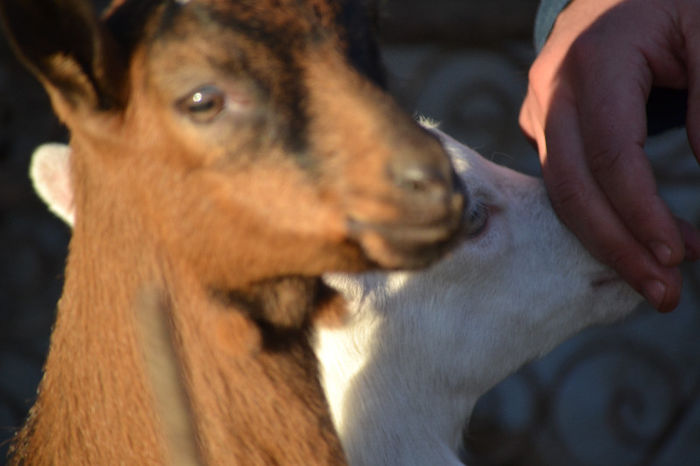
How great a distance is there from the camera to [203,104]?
934mm

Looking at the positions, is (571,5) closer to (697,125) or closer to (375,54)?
(697,125)

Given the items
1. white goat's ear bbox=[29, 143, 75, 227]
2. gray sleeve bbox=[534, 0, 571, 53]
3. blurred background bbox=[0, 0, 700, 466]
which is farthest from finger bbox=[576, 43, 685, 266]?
blurred background bbox=[0, 0, 700, 466]

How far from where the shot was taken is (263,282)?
1027 mm

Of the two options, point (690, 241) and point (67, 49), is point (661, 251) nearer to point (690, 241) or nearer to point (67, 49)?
point (690, 241)

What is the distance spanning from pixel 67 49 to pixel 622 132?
0.72 metres

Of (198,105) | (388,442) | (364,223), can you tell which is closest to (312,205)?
(364,223)

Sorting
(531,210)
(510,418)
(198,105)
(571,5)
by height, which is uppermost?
(198,105)

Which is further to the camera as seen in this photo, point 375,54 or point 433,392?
point 433,392

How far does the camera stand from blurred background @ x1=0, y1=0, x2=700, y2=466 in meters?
2.85

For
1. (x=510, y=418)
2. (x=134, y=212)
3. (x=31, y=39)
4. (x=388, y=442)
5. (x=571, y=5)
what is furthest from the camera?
(x=510, y=418)

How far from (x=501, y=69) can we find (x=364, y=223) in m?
2.20

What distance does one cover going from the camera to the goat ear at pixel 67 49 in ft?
2.94

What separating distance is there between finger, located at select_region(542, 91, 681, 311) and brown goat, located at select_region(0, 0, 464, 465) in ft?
1.20

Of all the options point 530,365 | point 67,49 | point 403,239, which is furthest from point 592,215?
point 530,365
